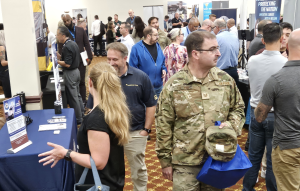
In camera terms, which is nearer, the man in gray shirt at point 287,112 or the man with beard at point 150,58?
the man in gray shirt at point 287,112

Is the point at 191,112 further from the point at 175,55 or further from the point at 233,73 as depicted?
the point at 233,73

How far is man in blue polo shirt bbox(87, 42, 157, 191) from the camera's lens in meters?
2.62

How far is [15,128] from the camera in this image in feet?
7.46

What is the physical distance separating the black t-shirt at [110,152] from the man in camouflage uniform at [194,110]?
27cm

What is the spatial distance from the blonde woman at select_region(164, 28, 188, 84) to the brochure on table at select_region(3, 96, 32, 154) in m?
2.55

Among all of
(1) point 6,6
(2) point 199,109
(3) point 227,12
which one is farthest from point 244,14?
(2) point 199,109

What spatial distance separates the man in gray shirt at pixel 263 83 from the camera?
8.56ft

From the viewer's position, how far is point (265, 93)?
220cm

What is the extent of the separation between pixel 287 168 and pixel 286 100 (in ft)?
1.56

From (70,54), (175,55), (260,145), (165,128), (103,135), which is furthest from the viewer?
(70,54)

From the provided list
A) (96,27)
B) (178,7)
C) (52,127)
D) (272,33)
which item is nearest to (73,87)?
(52,127)

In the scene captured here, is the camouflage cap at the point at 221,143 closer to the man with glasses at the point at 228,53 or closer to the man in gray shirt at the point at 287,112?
the man in gray shirt at the point at 287,112

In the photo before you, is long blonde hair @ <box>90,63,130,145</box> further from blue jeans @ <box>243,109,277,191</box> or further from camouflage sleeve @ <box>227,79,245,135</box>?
blue jeans @ <box>243,109,277,191</box>

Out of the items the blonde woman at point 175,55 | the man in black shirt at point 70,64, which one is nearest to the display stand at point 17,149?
the blonde woman at point 175,55
